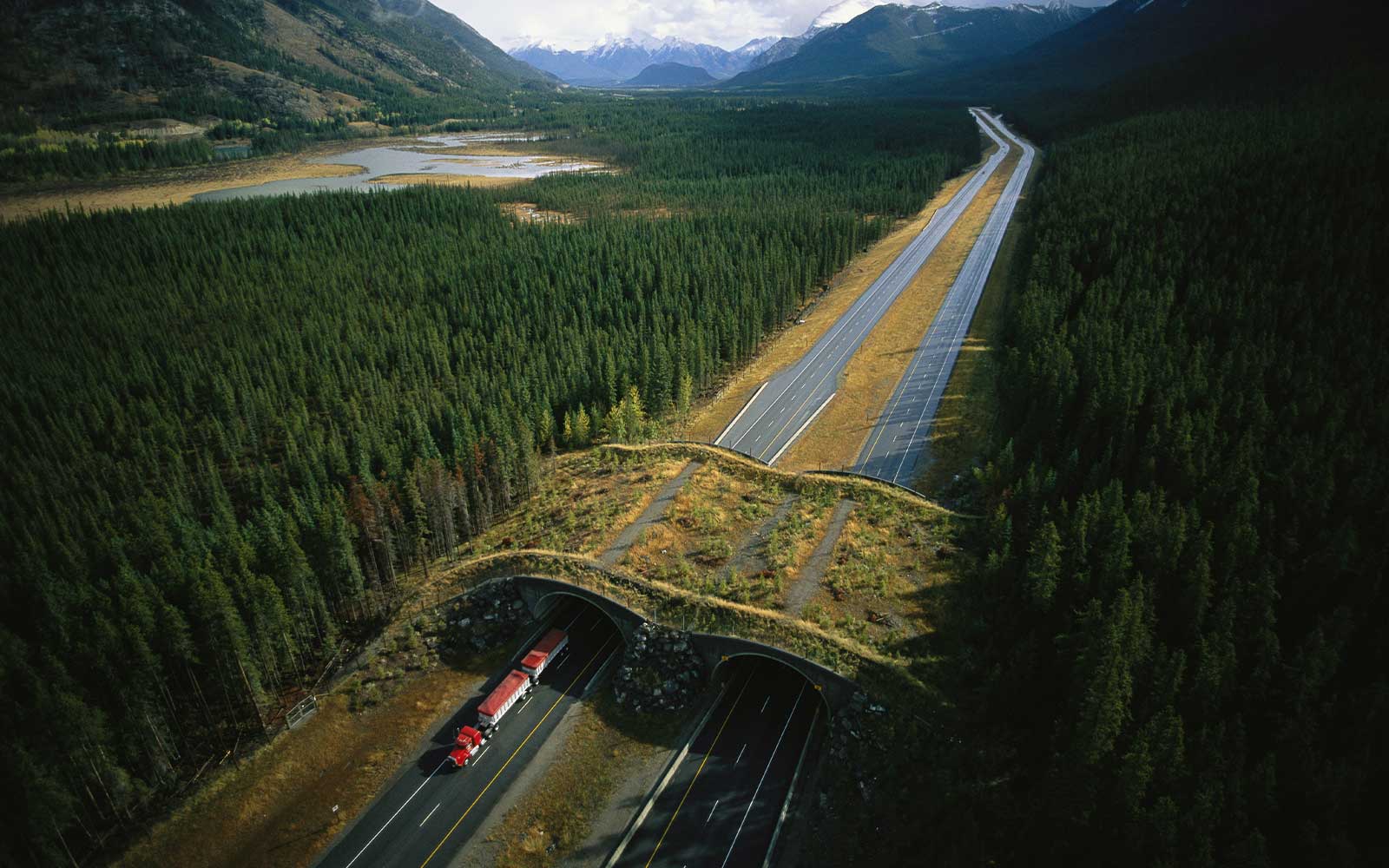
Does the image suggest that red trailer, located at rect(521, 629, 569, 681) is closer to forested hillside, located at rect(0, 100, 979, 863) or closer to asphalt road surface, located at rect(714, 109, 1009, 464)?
forested hillside, located at rect(0, 100, 979, 863)

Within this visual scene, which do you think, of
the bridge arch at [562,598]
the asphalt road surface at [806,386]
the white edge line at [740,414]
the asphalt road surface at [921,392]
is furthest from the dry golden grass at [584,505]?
the asphalt road surface at [921,392]

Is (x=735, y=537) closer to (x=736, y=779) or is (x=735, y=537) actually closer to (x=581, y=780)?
(x=736, y=779)

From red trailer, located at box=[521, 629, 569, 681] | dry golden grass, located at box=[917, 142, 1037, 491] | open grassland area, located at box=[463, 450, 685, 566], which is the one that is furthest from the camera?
dry golden grass, located at box=[917, 142, 1037, 491]

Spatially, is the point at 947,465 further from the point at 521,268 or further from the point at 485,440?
the point at 521,268

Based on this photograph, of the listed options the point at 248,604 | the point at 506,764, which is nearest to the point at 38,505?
the point at 248,604

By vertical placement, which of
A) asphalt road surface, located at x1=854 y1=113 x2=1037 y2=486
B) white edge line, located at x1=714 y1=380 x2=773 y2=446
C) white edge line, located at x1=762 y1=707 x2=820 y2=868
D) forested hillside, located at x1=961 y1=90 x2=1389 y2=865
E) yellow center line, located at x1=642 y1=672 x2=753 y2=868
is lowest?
yellow center line, located at x1=642 y1=672 x2=753 y2=868

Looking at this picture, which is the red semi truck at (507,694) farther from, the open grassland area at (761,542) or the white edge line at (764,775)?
the white edge line at (764,775)

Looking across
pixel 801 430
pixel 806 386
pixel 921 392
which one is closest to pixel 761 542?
pixel 801 430

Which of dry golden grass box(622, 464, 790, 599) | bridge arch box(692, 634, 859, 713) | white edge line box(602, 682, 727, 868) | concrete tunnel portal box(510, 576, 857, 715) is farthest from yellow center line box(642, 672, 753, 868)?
dry golden grass box(622, 464, 790, 599)
